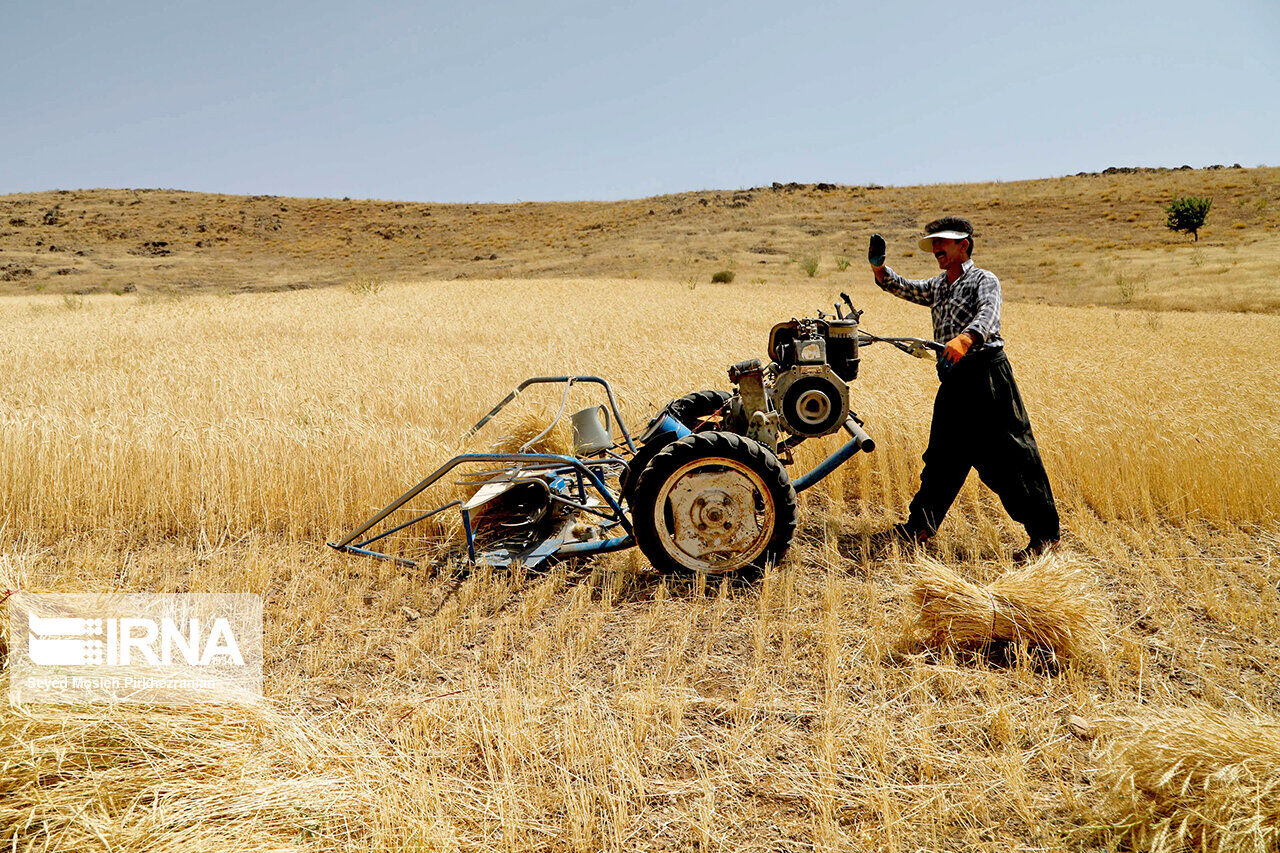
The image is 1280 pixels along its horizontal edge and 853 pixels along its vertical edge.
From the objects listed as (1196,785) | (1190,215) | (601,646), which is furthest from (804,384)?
(1190,215)

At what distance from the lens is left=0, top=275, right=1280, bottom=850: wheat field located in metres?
2.54

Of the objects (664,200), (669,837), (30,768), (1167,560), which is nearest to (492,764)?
(669,837)

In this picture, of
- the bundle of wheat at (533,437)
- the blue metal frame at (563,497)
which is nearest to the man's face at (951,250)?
the blue metal frame at (563,497)

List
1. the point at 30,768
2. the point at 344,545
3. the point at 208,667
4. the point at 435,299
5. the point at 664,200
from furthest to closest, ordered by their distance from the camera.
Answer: the point at 664,200 → the point at 435,299 → the point at 344,545 → the point at 208,667 → the point at 30,768

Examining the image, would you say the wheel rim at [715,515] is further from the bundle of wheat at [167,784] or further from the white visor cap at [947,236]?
the bundle of wheat at [167,784]

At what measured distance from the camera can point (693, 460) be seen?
438cm

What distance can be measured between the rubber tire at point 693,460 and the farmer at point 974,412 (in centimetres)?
144

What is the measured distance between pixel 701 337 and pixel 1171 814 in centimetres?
1287

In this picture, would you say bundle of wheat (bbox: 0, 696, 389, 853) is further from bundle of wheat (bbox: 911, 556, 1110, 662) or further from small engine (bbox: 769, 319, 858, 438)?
small engine (bbox: 769, 319, 858, 438)

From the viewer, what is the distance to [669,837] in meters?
2.63

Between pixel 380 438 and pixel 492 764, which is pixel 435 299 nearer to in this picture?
pixel 380 438

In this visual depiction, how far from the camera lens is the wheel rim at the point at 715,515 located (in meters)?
4.41

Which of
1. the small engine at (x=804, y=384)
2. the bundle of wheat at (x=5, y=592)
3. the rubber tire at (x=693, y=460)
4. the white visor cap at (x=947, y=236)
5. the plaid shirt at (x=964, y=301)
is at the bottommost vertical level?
the bundle of wheat at (x=5, y=592)

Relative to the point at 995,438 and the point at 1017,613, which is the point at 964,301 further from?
the point at 1017,613
